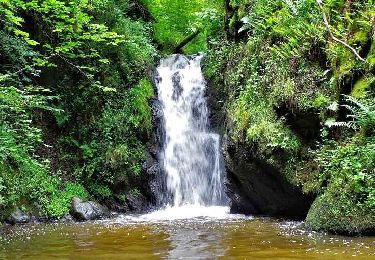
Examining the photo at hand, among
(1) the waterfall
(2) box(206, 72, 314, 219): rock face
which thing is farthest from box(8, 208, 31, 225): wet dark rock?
(2) box(206, 72, 314, 219): rock face

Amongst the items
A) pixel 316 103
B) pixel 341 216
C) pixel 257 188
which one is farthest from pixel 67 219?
pixel 341 216

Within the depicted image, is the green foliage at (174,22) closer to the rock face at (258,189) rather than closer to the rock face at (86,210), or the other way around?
the rock face at (258,189)

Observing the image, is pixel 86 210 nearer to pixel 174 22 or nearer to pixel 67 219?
pixel 67 219

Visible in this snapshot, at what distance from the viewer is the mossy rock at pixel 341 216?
6668 mm

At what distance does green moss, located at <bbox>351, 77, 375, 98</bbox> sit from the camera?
784 centimetres

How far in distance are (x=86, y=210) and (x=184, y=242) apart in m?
5.12

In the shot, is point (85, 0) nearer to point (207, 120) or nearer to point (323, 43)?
point (207, 120)

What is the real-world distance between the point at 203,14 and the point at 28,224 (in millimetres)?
9226

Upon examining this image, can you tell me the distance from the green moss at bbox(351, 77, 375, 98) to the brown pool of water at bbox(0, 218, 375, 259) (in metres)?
2.72

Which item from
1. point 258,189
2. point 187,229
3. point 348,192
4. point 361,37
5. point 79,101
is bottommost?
point 187,229

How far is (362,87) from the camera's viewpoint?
313 inches

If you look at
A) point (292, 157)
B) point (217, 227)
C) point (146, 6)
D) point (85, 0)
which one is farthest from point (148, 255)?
point (146, 6)

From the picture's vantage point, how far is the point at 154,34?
66.1ft

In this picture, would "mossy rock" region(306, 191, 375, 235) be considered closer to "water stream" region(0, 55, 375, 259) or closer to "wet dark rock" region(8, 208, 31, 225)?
"water stream" region(0, 55, 375, 259)
